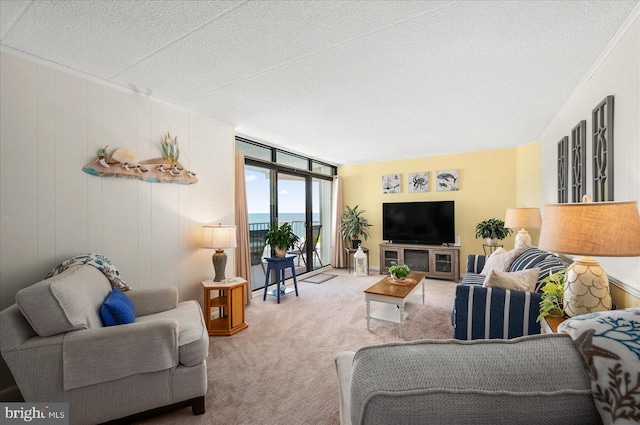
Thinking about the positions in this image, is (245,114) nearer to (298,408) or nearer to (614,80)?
(298,408)

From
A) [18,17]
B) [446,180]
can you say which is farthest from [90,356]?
[446,180]

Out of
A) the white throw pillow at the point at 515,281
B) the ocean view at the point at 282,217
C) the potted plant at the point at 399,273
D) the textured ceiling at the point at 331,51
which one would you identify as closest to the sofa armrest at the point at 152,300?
the textured ceiling at the point at 331,51

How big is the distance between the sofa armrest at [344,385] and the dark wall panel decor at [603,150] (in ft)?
7.20

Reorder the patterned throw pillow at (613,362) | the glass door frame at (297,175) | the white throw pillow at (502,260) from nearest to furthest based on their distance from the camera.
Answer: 1. the patterned throw pillow at (613,362)
2. the white throw pillow at (502,260)
3. the glass door frame at (297,175)

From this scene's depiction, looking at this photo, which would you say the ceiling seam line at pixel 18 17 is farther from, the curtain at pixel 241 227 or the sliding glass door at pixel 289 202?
the sliding glass door at pixel 289 202

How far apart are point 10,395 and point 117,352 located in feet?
3.66

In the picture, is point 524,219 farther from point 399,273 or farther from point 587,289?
point 587,289

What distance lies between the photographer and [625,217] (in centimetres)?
135

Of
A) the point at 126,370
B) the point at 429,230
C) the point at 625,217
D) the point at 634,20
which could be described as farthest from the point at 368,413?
the point at 429,230

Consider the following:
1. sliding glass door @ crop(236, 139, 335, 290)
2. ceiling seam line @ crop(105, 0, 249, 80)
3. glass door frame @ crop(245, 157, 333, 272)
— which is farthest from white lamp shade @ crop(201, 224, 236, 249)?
ceiling seam line @ crop(105, 0, 249, 80)

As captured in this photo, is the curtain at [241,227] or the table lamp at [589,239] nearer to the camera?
the table lamp at [589,239]

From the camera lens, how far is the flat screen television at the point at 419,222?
17.5 feet

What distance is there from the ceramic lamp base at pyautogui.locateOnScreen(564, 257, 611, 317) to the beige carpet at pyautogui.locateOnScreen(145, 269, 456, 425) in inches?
58.7

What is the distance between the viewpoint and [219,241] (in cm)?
309
